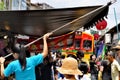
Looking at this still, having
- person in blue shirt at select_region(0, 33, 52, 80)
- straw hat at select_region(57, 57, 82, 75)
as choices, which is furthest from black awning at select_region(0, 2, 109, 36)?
straw hat at select_region(57, 57, 82, 75)

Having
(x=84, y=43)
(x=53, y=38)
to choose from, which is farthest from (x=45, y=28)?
(x=84, y=43)

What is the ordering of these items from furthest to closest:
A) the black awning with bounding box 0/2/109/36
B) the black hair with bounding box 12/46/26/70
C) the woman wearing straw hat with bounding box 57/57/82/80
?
the black awning with bounding box 0/2/109/36 → the black hair with bounding box 12/46/26/70 → the woman wearing straw hat with bounding box 57/57/82/80

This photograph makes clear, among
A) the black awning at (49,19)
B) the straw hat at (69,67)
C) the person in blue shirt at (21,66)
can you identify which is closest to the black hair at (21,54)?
the person in blue shirt at (21,66)

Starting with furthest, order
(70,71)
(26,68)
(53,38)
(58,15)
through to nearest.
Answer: (53,38)
(58,15)
(26,68)
(70,71)

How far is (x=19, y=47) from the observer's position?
7301 millimetres

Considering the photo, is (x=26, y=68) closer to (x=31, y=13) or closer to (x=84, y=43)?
(x=31, y=13)

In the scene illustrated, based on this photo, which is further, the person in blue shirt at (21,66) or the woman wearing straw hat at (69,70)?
the person in blue shirt at (21,66)

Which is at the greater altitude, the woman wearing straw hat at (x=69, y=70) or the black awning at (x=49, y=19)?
the black awning at (x=49, y=19)

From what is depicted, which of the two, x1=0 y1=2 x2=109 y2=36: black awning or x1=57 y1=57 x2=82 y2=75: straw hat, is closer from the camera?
x1=57 y1=57 x2=82 y2=75: straw hat

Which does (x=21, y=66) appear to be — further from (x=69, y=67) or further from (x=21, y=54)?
(x=69, y=67)

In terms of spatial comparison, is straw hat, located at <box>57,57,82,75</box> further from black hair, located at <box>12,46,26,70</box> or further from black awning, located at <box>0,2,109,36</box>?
black awning, located at <box>0,2,109,36</box>

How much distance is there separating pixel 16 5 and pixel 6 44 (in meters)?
18.4

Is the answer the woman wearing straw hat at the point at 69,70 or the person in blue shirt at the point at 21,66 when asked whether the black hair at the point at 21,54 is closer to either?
the person in blue shirt at the point at 21,66

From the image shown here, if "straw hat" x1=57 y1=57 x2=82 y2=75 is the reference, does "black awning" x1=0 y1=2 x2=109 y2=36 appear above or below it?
above
